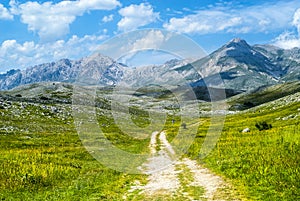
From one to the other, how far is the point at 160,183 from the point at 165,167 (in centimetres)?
755

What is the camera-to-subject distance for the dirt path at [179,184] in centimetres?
2075

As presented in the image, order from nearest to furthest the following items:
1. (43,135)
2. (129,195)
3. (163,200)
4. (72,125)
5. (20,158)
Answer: (163,200)
(129,195)
(20,158)
(43,135)
(72,125)

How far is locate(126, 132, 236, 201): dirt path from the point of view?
20.8 metres

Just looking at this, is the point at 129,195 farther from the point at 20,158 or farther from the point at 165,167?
the point at 20,158

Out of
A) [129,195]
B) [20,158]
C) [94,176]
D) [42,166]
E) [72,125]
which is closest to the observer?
[129,195]

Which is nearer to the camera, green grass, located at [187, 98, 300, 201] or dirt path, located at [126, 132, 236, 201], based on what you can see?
green grass, located at [187, 98, 300, 201]

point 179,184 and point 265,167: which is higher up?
point 265,167

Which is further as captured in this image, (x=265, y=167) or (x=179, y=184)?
Answer: (x=179, y=184)

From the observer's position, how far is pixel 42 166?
31.4 metres

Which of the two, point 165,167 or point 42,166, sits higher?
point 42,166

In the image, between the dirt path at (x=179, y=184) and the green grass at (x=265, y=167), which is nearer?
the green grass at (x=265, y=167)

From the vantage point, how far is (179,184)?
24.2 m

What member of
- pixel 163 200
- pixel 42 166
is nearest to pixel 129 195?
pixel 163 200

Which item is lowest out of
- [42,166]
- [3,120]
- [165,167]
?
[165,167]
